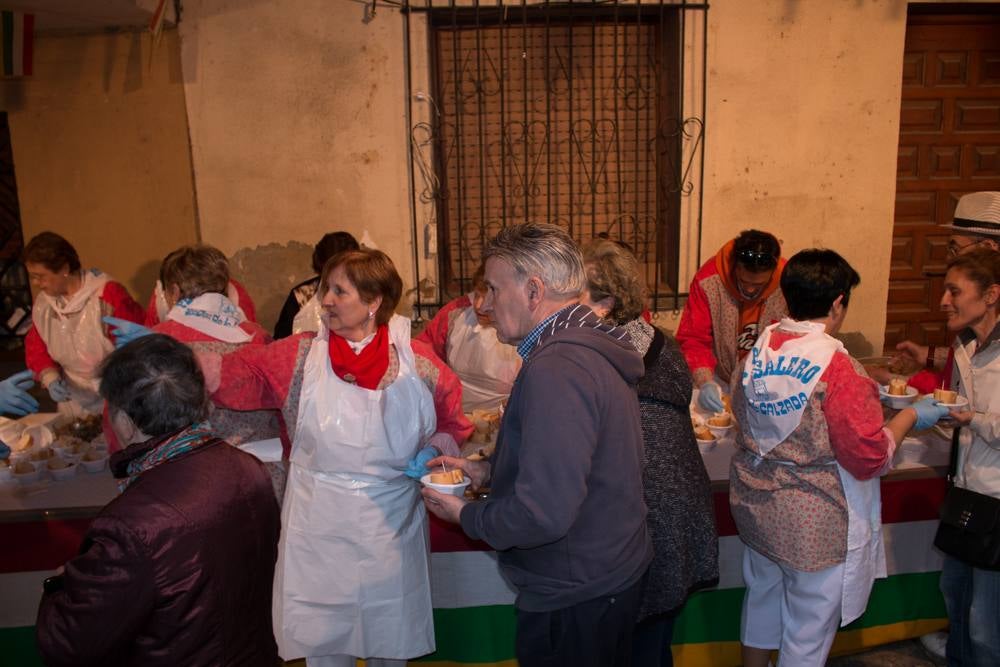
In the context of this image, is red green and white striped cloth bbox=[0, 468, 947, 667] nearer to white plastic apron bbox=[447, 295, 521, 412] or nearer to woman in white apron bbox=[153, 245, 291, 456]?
woman in white apron bbox=[153, 245, 291, 456]

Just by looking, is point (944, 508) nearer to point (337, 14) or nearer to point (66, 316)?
point (66, 316)

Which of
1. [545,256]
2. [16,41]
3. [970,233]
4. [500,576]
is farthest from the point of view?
[16,41]

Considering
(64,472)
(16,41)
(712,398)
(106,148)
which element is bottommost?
(64,472)

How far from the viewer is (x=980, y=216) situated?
11.3 ft

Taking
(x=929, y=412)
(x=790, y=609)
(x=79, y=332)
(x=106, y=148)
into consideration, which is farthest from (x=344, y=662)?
→ (x=106, y=148)

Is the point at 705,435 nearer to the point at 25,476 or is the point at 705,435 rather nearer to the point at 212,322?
the point at 212,322

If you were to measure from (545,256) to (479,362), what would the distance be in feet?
7.45

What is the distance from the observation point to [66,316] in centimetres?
395

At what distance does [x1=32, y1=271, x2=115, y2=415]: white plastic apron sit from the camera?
13.0ft

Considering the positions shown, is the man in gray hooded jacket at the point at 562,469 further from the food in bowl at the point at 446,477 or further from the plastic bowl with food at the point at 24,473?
the plastic bowl with food at the point at 24,473

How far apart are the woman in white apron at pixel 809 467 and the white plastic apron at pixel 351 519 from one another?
1.02 meters

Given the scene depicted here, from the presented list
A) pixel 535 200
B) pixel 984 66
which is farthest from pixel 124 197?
pixel 984 66

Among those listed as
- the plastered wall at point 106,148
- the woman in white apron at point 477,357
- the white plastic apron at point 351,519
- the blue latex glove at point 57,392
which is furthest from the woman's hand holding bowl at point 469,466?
the plastered wall at point 106,148

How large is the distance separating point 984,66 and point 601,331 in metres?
5.42
